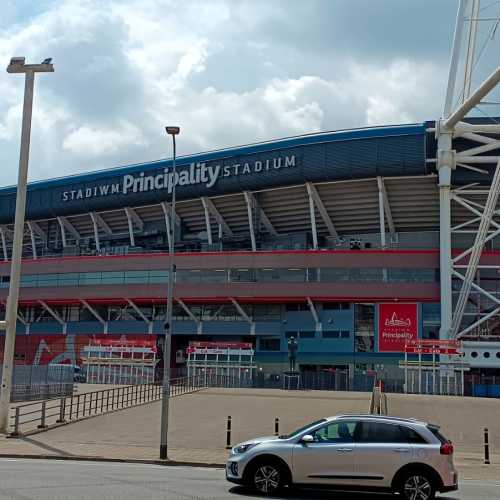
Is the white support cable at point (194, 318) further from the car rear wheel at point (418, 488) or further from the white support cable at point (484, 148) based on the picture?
the car rear wheel at point (418, 488)

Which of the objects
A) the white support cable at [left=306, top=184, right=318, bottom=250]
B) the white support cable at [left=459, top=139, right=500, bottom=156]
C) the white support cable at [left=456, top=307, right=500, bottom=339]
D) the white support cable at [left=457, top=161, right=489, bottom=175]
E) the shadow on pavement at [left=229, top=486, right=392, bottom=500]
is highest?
the white support cable at [left=459, top=139, right=500, bottom=156]

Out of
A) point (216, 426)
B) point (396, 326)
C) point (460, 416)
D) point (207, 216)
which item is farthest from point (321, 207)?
point (216, 426)

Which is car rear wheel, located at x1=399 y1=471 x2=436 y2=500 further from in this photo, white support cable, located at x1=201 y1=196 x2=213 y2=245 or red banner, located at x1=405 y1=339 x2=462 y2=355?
white support cable, located at x1=201 y1=196 x2=213 y2=245

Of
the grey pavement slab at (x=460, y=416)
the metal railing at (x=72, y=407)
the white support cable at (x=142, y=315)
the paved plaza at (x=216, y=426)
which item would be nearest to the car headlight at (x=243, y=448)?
the paved plaza at (x=216, y=426)

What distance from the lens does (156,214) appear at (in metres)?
65.9

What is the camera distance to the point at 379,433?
12500mm

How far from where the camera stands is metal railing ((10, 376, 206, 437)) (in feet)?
78.7

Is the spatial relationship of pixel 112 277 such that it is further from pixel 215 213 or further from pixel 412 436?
pixel 412 436

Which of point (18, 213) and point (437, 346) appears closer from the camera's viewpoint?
point (18, 213)

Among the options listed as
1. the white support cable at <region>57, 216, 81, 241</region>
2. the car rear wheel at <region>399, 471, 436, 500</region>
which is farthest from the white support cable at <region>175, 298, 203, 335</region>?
the car rear wheel at <region>399, 471, 436, 500</region>

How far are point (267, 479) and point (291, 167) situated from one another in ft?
146

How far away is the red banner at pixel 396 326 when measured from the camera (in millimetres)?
54406

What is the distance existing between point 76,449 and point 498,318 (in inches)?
1595

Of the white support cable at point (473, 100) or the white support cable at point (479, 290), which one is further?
the white support cable at point (479, 290)
